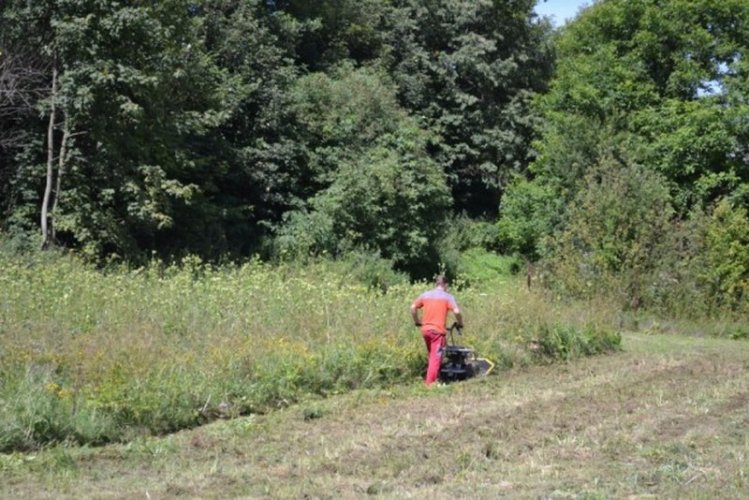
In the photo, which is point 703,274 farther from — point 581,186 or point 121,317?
point 121,317

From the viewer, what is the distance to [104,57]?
23.1 m

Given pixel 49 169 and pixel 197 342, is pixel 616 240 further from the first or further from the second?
pixel 197 342

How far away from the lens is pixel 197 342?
1296cm

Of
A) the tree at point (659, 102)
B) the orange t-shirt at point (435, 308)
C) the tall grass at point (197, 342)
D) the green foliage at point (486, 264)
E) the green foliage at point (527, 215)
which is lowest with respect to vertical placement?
the green foliage at point (486, 264)

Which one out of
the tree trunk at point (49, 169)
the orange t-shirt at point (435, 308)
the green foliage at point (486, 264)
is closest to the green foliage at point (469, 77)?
the green foliage at point (486, 264)

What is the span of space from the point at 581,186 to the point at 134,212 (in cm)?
1651

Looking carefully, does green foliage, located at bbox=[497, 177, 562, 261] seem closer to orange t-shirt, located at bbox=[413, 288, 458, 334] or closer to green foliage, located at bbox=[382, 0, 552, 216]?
green foliage, located at bbox=[382, 0, 552, 216]

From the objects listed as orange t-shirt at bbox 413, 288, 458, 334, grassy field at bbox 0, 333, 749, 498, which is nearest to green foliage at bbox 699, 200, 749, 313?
grassy field at bbox 0, 333, 749, 498

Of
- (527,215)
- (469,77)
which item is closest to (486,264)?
(527,215)

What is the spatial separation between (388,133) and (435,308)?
18.6m

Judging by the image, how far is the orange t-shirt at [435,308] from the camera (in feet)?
46.6

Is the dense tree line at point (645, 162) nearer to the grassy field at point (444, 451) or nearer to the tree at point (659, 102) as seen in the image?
the tree at point (659, 102)

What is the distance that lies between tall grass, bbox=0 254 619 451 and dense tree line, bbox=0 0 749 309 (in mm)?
5950

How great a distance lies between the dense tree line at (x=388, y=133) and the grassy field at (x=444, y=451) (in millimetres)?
13696
